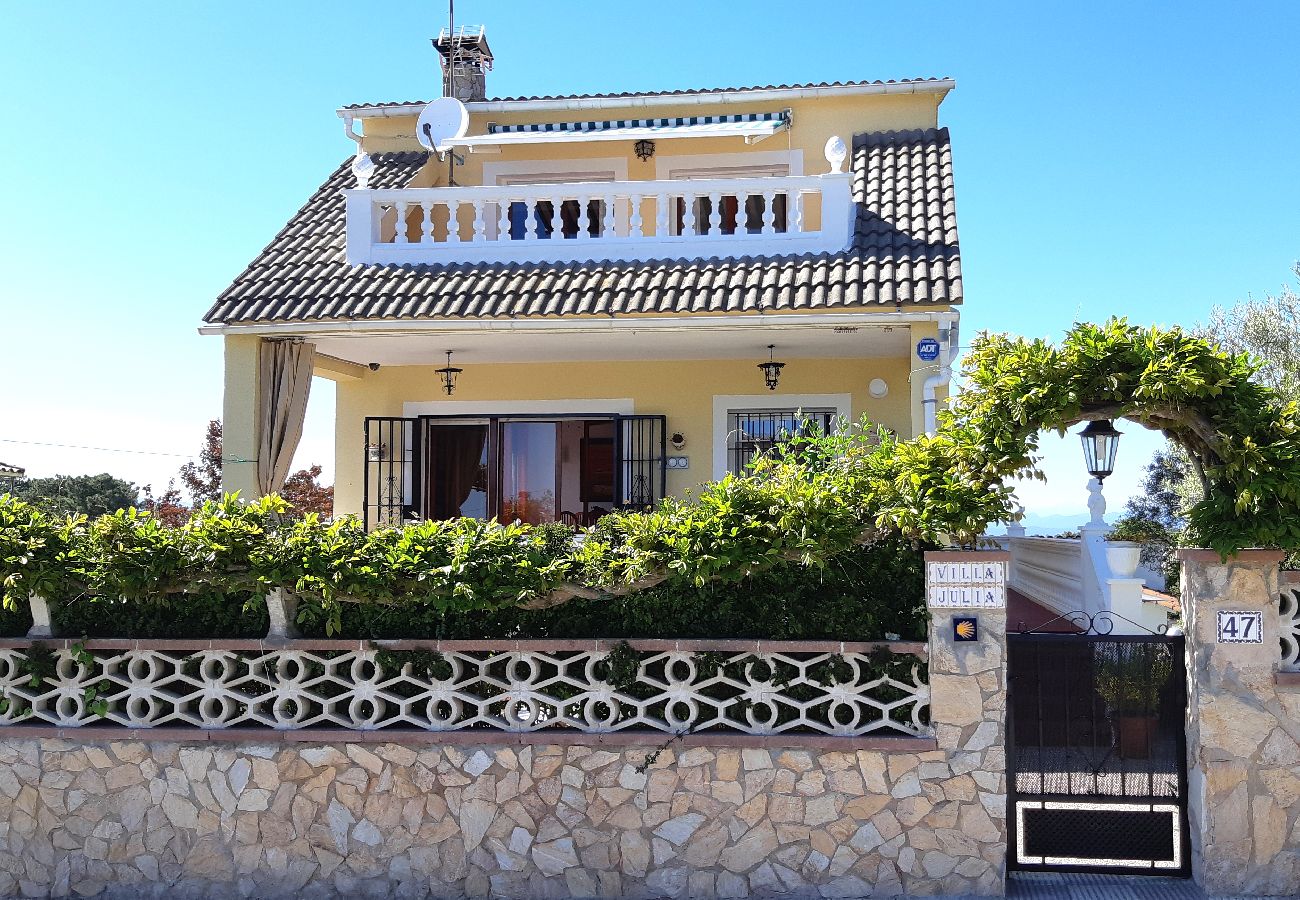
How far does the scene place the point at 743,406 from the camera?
13.1 metres

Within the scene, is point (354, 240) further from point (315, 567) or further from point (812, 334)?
point (315, 567)

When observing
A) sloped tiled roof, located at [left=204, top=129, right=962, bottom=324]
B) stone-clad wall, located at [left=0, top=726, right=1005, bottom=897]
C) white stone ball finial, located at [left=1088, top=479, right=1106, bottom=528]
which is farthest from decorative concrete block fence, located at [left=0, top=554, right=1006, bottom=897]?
sloped tiled roof, located at [left=204, top=129, right=962, bottom=324]

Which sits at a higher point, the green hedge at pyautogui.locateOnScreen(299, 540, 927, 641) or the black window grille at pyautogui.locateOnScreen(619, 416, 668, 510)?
the black window grille at pyautogui.locateOnScreen(619, 416, 668, 510)

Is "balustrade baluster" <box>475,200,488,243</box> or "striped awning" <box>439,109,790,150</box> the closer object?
"balustrade baluster" <box>475,200,488,243</box>

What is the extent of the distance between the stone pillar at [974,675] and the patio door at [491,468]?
7.46 meters

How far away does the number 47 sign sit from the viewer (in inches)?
248

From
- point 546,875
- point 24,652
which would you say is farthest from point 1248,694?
point 24,652

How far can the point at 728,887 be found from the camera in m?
6.48

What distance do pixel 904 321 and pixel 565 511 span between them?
18.1ft

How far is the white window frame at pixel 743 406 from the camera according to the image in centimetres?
1295

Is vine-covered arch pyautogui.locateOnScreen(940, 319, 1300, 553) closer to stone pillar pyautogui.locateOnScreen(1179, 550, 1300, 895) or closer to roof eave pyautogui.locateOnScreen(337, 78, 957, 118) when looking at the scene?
stone pillar pyautogui.locateOnScreen(1179, 550, 1300, 895)

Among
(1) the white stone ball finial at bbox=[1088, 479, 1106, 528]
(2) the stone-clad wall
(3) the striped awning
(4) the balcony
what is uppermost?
(3) the striped awning

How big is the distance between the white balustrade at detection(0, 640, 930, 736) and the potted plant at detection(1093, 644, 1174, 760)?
1.12 m

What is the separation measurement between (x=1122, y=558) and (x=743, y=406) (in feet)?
17.5
